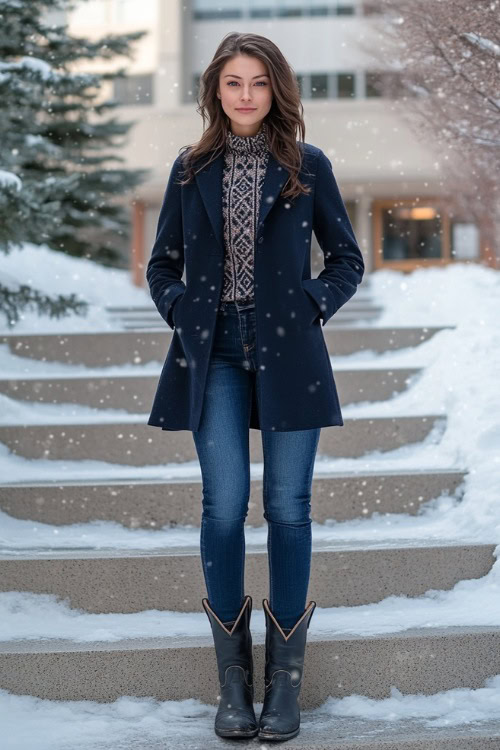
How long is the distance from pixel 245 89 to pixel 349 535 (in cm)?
187

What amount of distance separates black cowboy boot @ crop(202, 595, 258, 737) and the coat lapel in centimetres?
110

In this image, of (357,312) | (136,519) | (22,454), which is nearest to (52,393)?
(22,454)

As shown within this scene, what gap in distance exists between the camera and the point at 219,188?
2498 millimetres

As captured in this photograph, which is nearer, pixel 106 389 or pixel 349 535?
pixel 349 535

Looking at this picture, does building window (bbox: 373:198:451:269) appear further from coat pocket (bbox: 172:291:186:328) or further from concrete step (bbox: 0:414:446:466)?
coat pocket (bbox: 172:291:186:328)

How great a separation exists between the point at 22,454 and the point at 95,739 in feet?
6.41

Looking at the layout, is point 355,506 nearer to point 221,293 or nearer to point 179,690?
point 179,690

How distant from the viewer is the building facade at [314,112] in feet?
59.0

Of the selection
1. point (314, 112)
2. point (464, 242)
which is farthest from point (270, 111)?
point (464, 242)

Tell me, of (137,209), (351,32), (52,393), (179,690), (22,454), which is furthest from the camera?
(137,209)

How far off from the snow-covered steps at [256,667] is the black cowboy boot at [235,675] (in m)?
0.27

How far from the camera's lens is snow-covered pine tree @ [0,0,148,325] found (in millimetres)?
5746

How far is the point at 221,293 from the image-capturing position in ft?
8.14

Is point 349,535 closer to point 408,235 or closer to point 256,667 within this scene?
point 256,667
